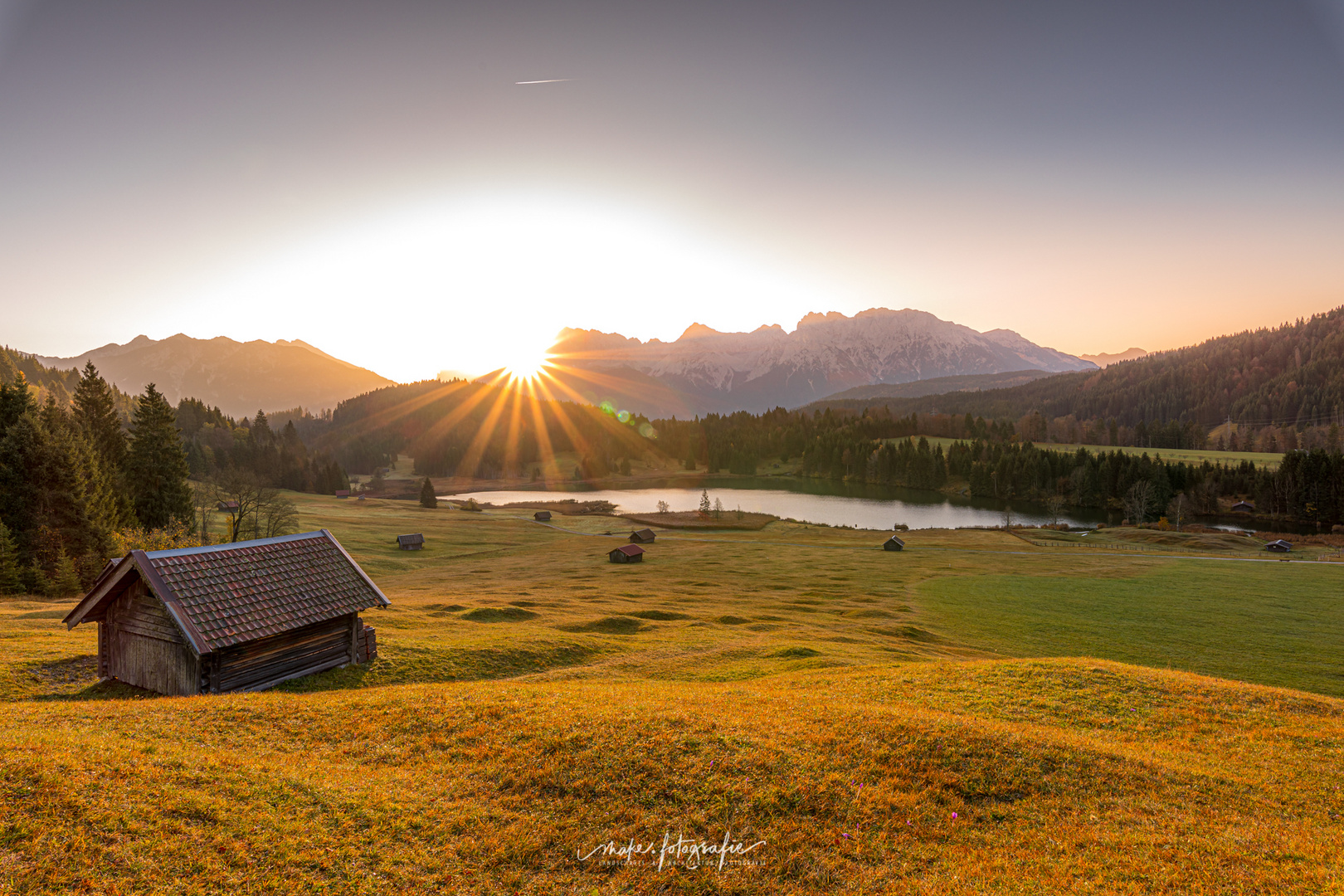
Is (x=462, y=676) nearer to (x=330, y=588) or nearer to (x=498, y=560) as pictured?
(x=330, y=588)

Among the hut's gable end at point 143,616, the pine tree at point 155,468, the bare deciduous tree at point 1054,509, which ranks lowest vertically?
the bare deciduous tree at point 1054,509

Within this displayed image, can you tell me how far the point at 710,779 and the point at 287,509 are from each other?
97.4 m

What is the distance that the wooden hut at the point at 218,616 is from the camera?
866 inches

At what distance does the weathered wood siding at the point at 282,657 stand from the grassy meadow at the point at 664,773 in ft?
3.47

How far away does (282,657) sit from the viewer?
24.5 m

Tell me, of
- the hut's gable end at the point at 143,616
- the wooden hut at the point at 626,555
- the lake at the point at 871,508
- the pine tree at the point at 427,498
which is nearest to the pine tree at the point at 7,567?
the hut's gable end at the point at 143,616

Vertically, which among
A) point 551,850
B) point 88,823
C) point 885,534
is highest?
point 88,823

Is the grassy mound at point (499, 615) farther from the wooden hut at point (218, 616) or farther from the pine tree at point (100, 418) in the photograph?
the pine tree at point (100, 418)

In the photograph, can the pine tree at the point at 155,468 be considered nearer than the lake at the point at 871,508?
Yes

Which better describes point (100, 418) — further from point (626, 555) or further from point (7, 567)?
point (626, 555)

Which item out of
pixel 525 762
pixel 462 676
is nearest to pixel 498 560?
pixel 462 676

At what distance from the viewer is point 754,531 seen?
121 m

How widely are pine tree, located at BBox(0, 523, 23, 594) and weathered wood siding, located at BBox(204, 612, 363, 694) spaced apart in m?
38.5
